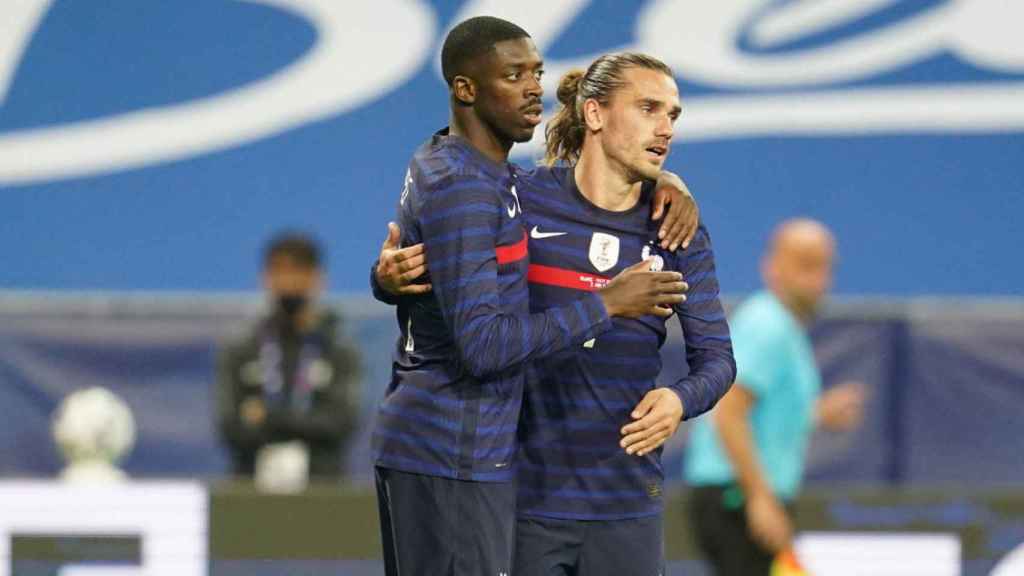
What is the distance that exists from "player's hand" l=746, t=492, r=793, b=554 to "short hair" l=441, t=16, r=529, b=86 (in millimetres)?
2551

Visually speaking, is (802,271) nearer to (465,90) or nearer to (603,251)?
(603,251)

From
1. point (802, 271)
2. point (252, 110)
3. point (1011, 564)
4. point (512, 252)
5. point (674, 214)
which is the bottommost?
point (1011, 564)

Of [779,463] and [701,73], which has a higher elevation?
[701,73]

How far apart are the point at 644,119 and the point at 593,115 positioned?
0.14 meters

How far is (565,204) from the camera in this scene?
392 centimetres

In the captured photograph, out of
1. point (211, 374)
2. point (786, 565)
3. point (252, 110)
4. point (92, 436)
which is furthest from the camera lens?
point (252, 110)

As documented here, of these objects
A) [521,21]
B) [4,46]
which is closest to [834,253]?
[521,21]

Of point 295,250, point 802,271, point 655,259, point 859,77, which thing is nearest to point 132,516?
point 295,250

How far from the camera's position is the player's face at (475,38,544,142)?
3.62 m

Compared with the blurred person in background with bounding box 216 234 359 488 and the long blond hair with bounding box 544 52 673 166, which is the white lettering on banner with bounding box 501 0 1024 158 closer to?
the blurred person in background with bounding box 216 234 359 488

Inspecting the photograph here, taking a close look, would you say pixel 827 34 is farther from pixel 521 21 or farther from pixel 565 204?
pixel 565 204

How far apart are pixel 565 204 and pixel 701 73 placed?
5.18 m

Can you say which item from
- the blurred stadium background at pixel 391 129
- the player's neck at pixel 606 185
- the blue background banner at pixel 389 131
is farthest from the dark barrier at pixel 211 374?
the player's neck at pixel 606 185

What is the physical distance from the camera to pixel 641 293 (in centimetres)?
362
